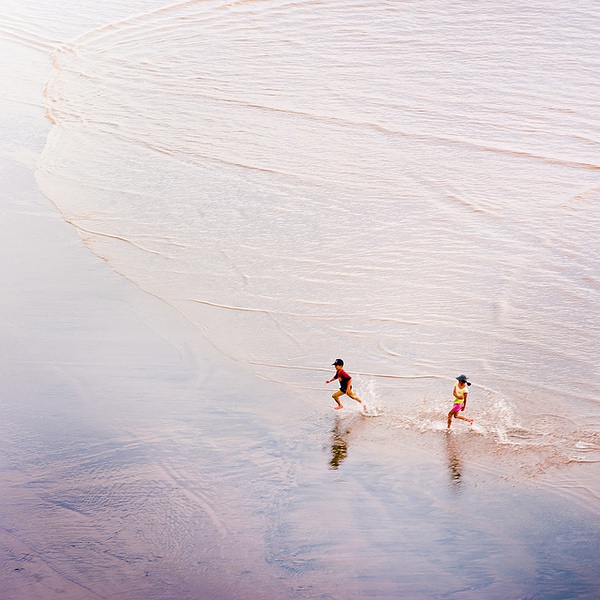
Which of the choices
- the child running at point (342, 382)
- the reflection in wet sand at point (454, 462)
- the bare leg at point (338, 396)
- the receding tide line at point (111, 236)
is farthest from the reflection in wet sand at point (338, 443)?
the receding tide line at point (111, 236)

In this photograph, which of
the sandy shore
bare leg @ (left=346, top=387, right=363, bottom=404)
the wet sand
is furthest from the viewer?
bare leg @ (left=346, top=387, right=363, bottom=404)

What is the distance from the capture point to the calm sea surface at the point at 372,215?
1047 centimetres

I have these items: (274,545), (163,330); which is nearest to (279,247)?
(163,330)

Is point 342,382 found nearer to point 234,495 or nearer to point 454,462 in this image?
point 454,462

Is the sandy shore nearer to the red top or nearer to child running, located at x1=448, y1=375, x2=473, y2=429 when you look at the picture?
the red top

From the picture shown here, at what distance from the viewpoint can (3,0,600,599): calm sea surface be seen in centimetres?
1047

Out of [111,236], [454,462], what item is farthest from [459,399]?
[111,236]

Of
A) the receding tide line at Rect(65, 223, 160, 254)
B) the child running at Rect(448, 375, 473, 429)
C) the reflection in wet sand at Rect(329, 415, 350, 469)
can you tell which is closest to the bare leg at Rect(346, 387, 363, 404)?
the reflection in wet sand at Rect(329, 415, 350, 469)

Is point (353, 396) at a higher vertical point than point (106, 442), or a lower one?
higher

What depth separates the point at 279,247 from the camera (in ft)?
54.4

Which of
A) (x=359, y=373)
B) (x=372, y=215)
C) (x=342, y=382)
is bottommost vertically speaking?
(x=359, y=373)

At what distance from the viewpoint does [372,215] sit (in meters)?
17.7

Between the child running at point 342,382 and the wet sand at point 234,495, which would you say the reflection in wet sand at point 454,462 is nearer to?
the wet sand at point 234,495

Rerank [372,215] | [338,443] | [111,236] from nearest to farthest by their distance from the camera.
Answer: [338,443]
[111,236]
[372,215]
